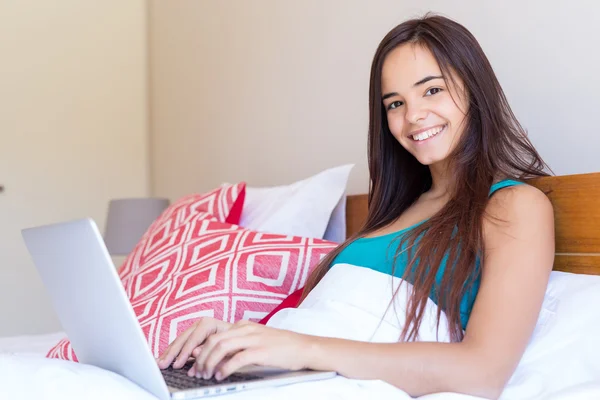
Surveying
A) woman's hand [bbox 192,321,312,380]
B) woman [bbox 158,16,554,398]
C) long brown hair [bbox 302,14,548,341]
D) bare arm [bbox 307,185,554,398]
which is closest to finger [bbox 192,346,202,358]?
woman [bbox 158,16,554,398]

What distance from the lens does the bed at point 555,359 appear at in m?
0.97

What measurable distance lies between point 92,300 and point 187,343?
234 millimetres

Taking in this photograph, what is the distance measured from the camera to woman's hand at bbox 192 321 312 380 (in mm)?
1065

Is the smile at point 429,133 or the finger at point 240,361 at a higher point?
the smile at point 429,133

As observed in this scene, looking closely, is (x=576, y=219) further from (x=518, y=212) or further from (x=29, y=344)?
(x=29, y=344)

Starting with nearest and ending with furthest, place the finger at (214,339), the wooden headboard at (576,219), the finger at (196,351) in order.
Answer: the finger at (214,339), the finger at (196,351), the wooden headboard at (576,219)

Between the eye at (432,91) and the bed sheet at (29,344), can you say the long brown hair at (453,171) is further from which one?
the bed sheet at (29,344)

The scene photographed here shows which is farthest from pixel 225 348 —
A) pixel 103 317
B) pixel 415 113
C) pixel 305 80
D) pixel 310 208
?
pixel 305 80

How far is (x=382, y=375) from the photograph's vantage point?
3.64ft

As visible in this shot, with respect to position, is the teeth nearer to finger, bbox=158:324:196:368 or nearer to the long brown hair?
the long brown hair

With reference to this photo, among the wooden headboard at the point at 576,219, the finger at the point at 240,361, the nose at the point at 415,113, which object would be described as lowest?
the finger at the point at 240,361

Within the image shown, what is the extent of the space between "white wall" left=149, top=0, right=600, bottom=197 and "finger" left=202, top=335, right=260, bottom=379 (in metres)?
0.86

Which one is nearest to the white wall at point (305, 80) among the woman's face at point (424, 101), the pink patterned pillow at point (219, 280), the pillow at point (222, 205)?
the woman's face at point (424, 101)

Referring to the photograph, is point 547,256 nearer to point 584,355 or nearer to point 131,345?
point 584,355
